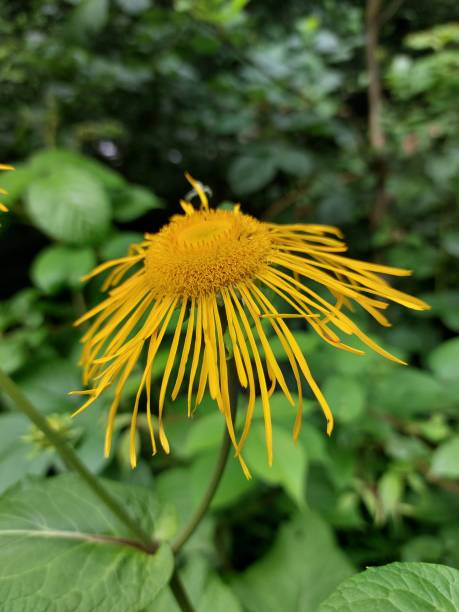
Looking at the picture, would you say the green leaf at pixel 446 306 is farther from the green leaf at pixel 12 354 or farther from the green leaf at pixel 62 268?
the green leaf at pixel 12 354

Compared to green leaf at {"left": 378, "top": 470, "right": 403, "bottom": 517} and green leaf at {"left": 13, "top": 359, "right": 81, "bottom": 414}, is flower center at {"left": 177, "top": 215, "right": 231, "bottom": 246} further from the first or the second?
green leaf at {"left": 378, "top": 470, "right": 403, "bottom": 517}

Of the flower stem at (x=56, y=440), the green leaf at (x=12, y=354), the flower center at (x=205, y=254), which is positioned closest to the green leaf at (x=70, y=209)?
the green leaf at (x=12, y=354)

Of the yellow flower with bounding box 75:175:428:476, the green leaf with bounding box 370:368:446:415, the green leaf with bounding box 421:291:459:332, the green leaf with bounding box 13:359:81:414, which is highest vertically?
the yellow flower with bounding box 75:175:428:476

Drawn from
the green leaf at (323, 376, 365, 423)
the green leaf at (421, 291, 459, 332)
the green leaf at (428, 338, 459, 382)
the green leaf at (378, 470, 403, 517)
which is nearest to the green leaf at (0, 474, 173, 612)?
the green leaf at (323, 376, 365, 423)

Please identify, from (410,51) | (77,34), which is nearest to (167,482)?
(77,34)

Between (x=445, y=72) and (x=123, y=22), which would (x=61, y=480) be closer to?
(x=445, y=72)

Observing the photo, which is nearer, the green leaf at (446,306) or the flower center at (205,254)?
the flower center at (205,254)
